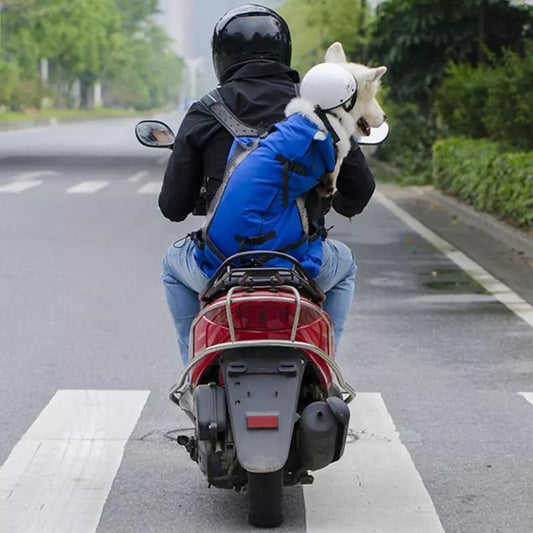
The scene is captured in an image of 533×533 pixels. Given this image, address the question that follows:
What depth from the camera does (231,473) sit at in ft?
15.3

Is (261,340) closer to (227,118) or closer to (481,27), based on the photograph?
(227,118)

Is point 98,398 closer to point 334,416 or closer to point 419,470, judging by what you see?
point 419,470

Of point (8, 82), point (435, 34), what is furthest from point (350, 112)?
point (8, 82)

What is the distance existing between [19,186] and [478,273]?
42.1 ft

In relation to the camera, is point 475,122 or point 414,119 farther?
point 414,119

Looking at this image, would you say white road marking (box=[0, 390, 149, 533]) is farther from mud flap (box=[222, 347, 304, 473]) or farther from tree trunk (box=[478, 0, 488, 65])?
tree trunk (box=[478, 0, 488, 65])

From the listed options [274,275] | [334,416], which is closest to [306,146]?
[274,275]

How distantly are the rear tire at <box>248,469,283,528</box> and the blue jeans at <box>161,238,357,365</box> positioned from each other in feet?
2.01

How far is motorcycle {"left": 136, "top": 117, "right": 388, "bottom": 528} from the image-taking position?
445 centimetres

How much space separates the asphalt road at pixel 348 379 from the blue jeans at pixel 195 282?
2.00ft

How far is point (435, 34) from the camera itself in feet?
83.5

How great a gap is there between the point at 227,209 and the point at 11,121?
6487cm

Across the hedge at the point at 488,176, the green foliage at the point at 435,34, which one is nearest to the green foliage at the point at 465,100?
the hedge at the point at 488,176

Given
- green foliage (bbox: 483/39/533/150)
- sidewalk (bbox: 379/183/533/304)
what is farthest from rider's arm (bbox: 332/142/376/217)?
green foliage (bbox: 483/39/533/150)
